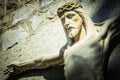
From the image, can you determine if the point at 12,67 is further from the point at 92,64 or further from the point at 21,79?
the point at 92,64

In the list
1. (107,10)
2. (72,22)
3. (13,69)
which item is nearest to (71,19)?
(72,22)

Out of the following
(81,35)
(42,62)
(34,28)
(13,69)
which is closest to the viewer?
(81,35)

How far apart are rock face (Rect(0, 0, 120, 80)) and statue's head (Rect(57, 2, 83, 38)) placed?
209 millimetres

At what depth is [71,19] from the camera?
227cm

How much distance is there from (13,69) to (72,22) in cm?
57

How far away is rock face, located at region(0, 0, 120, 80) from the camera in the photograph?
2.47 meters

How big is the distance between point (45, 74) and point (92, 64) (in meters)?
0.51

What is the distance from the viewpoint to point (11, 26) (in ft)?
10.1

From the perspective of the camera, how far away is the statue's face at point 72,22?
7.32ft

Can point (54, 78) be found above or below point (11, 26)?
below

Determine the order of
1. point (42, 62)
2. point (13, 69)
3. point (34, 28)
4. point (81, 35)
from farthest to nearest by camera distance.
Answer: point (34, 28) → point (13, 69) → point (42, 62) → point (81, 35)

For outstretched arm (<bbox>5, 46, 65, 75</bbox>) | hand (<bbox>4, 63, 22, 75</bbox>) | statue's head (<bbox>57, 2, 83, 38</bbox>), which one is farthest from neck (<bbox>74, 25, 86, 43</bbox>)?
hand (<bbox>4, 63, 22, 75</bbox>)

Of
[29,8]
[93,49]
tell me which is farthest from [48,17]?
[93,49]

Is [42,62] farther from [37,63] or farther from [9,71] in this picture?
[9,71]
